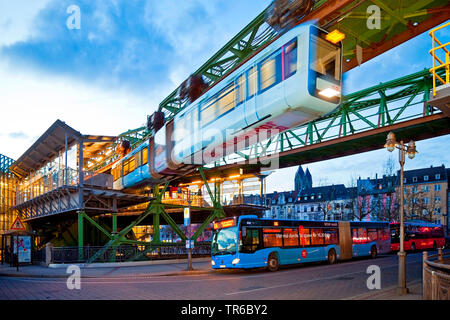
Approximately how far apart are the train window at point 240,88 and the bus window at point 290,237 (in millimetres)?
10545

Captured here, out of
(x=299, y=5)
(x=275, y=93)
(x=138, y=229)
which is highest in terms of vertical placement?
(x=299, y=5)

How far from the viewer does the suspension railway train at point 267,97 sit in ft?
38.7

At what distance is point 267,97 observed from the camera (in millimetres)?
13109

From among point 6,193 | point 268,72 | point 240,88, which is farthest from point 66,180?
point 6,193

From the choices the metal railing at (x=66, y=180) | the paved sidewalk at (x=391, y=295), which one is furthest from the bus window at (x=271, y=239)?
the metal railing at (x=66, y=180)

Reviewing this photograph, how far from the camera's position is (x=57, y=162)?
3466cm

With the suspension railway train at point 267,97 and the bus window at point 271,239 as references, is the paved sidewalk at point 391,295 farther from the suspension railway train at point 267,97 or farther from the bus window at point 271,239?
the bus window at point 271,239

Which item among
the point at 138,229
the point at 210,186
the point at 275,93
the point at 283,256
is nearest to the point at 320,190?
the point at 138,229

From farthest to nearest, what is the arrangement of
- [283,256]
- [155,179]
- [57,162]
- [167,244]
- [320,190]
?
[320,190] → [57,162] → [167,244] → [155,179] → [283,256]

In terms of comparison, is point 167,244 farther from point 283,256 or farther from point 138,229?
point 138,229

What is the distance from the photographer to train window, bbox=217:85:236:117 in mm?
15539

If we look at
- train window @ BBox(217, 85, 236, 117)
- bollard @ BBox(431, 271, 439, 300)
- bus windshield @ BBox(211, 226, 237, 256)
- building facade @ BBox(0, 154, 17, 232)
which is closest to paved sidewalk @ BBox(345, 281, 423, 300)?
bollard @ BBox(431, 271, 439, 300)

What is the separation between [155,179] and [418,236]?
28.1m

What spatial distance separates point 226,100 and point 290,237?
417 inches
